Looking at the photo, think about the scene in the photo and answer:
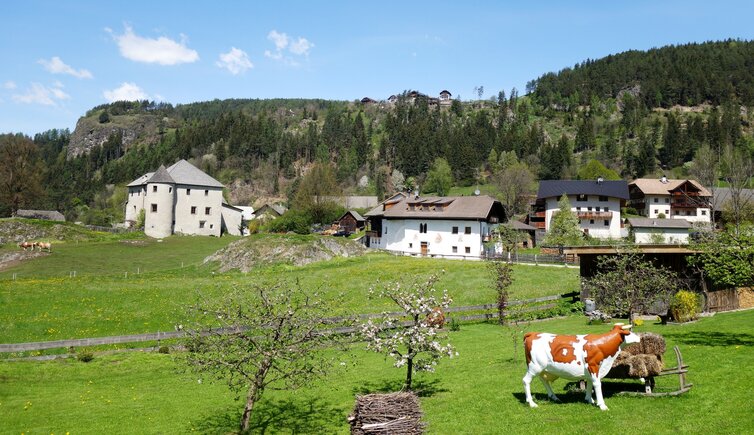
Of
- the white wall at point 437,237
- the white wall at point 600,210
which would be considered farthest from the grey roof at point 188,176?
the white wall at point 600,210

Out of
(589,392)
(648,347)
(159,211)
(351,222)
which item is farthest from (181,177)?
(648,347)

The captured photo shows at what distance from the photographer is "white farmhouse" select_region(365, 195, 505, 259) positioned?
67.6m

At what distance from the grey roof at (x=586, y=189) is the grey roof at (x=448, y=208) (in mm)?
26389

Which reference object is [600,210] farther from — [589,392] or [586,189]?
[589,392]

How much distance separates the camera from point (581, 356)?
14188 mm

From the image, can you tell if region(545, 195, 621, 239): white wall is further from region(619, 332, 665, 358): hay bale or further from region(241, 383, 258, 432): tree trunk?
region(241, 383, 258, 432): tree trunk

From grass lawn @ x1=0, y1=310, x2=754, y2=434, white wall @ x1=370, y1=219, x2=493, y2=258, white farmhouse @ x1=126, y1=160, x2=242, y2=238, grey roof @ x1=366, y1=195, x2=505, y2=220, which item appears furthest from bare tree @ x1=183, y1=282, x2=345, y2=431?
white farmhouse @ x1=126, y1=160, x2=242, y2=238

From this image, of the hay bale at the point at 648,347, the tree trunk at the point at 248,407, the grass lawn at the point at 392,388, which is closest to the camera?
the grass lawn at the point at 392,388

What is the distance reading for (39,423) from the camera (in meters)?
17.0

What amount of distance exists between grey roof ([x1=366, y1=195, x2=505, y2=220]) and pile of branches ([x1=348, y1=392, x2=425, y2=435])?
54.8 m

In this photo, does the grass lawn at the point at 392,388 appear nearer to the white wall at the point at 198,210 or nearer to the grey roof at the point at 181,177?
the white wall at the point at 198,210

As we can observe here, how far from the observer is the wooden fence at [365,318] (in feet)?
84.1

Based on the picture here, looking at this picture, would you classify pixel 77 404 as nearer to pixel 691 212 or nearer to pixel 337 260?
pixel 337 260

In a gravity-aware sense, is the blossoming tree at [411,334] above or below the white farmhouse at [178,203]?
below
